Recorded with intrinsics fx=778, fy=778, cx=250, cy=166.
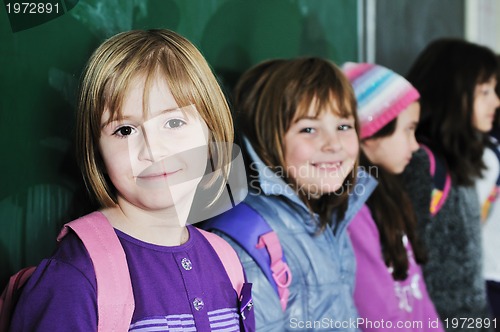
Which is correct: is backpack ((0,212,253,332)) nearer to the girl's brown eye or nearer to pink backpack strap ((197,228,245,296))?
the girl's brown eye

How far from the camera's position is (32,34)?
1672 mm

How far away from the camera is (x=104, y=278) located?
1.36 metres

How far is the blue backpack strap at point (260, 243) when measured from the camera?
1.97m

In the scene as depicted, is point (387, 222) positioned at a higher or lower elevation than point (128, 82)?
lower

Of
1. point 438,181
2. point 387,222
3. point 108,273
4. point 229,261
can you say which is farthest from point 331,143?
point 108,273

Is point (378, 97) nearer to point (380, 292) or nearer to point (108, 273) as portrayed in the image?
point (380, 292)

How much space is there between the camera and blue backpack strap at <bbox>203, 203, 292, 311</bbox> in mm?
1967

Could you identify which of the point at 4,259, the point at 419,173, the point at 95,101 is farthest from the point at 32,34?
the point at 419,173

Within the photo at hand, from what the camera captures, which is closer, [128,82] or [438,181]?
[128,82]

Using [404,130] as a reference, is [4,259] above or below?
above

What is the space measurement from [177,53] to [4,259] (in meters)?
0.57

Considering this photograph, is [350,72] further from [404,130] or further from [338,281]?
[338,281]

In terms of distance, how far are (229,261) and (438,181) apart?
1357 millimetres

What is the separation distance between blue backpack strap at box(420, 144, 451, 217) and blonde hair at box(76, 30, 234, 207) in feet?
4.61
